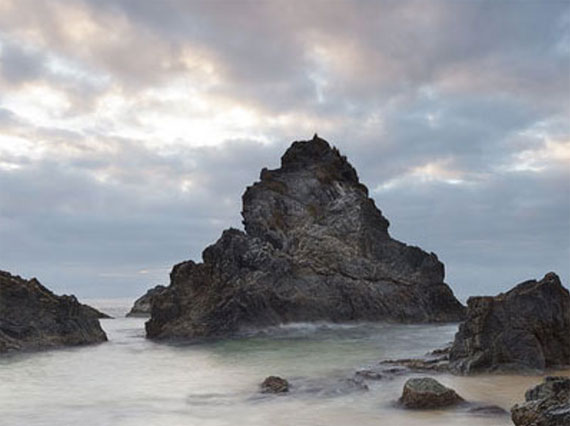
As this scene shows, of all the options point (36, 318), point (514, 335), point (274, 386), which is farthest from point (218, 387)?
point (36, 318)

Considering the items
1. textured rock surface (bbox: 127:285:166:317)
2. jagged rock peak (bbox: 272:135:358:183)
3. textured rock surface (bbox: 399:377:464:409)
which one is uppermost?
jagged rock peak (bbox: 272:135:358:183)

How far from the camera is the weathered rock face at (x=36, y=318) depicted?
37281mm

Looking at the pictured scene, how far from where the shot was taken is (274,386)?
66.6ft

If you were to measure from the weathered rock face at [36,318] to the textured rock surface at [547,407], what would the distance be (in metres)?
30.3

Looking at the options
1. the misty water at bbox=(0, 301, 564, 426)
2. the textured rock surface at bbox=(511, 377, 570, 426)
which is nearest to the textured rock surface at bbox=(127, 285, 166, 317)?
the misty water at bbox=(0, 301, 564, 426)

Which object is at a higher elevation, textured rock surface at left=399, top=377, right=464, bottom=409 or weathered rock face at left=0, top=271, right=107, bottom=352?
weathered rock face at left=0, top=271, right=107, bottom=352

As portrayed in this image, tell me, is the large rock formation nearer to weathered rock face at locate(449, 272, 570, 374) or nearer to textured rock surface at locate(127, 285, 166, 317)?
weathered rock face at locate(449, 272, 570, 374)

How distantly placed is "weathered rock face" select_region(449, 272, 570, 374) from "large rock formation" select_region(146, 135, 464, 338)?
80.9ft

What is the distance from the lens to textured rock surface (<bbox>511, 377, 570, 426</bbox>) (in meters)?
11.1

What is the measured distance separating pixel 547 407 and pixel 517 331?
12.7 m

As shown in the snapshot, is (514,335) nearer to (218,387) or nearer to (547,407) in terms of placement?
(218,387)

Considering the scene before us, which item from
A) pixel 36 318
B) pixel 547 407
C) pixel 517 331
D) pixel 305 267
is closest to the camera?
pixel 547 407

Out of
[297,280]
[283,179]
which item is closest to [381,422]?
[297,280]

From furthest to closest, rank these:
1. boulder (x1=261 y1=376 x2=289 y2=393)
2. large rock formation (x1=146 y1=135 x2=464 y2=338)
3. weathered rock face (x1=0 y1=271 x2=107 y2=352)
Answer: large rock formation (x1=146 y1=135 x2=464 y2=338) < weathered rock face (x1=0 y1=271 x2=107 y2=352) < boulder (x1=261 y1=376 x2=289 y2=393)
